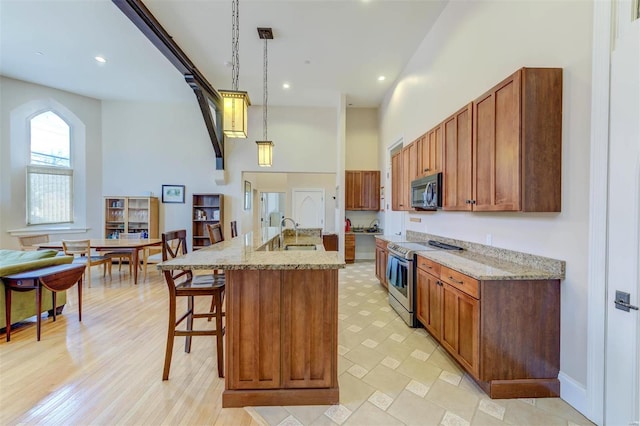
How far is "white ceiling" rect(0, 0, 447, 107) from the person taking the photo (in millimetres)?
3436

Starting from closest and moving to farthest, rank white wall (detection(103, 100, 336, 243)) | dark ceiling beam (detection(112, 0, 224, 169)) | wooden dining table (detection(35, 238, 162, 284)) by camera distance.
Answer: dark ceiling beam (detection(112, 0, 224, 169)) → wooden dining table (detection(35, 238, 162, 284)) → white wall (detection(103, 100, 336, 243))

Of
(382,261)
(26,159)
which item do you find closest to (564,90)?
(382,261)

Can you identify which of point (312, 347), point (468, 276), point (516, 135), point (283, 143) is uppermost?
point (283, 143)

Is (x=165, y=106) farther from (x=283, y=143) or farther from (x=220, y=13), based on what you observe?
(x=220, y=13)

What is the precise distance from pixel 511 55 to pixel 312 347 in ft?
9.63

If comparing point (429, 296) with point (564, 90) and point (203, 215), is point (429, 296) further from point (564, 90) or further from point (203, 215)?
point (203, 215)

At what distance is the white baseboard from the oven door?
4.27 ft

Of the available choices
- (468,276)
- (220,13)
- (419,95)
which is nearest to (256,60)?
(220,13)

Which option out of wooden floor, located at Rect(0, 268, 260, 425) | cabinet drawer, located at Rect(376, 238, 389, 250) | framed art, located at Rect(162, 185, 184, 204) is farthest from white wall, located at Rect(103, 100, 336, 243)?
wooden floor, located at Rect(0, 268, 260, 425)

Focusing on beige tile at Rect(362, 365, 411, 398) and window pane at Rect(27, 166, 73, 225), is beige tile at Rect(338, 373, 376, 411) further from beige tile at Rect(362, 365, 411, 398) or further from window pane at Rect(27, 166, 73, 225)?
window pane at Rect(27, 166, 73, 225)

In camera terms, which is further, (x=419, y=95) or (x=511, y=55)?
(x=419, y=95)

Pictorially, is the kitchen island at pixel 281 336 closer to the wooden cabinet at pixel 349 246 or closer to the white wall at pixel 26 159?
the wooden cabinet at pixel 349 246

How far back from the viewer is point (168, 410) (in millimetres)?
1733

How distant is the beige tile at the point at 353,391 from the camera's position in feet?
5.88
